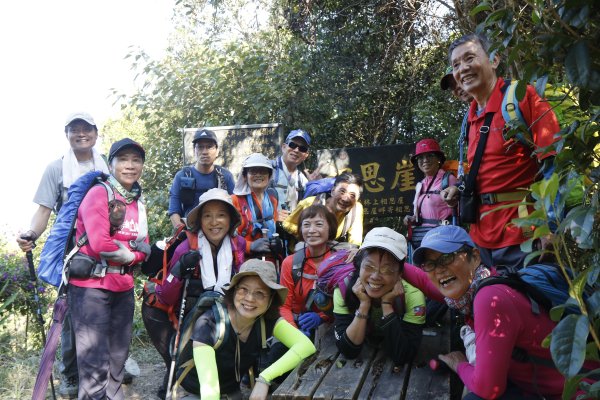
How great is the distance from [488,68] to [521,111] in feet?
1.30

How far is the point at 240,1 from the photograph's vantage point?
11.2 m

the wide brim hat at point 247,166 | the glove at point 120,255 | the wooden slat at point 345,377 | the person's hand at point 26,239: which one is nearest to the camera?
the wooden slat at point 345,377

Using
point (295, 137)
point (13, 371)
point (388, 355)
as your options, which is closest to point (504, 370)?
point (388, 355)

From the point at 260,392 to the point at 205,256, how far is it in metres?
1.27

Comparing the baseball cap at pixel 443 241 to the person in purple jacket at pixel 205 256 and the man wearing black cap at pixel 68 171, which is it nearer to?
the person in purple jacket at pixel 205 256

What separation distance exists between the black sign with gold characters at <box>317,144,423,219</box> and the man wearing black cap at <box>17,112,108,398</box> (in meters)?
3.12

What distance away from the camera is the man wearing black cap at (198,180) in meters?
5.24

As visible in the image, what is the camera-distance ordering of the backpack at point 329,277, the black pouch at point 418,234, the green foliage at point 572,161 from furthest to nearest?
the black pouch at point 418,234 → the backpack at point 329,277 → the green foliage at point 572,161

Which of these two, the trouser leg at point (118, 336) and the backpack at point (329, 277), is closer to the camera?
the backpack at point (329, 277)

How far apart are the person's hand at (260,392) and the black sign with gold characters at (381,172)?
398 cm

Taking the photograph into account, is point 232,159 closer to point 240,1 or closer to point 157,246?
point 157,246

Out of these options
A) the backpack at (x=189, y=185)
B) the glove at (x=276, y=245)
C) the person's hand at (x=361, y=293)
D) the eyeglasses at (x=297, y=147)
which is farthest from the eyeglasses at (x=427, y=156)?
the person's hand at (x=361, y=293)

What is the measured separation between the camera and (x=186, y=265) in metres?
3.92

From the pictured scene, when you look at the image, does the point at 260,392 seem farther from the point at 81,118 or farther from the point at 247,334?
the point at 81,118
